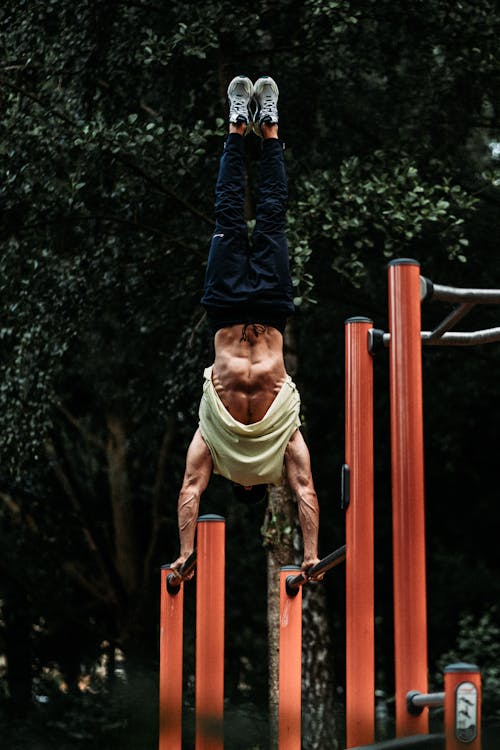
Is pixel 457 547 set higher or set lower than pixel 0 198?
lower

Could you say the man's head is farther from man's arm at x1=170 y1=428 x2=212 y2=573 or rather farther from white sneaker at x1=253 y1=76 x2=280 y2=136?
white sneaker at x1=253 y1=76 x2=280 y2=136

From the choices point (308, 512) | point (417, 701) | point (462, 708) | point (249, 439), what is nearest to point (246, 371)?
point (249, 439)

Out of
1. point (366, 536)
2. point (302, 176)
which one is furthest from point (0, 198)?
point (366, 536)

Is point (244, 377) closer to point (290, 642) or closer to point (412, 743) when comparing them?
point (290, 642)

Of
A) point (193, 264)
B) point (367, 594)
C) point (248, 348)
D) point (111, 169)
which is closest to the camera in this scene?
point (367, 594)

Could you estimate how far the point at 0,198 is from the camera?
8.07m

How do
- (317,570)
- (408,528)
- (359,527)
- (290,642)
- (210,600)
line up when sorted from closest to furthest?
1. (408,528)
2. (359,527)
3. (317,570)
4. (210,600)
5. (290,642)

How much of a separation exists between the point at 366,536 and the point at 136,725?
152 cm

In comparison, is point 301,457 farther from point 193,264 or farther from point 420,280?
point 193,264

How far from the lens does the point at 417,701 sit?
2.73 m

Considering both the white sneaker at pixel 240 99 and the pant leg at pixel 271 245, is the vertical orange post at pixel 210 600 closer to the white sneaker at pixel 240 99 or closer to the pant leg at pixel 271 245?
the pant leg at pixel 271 245

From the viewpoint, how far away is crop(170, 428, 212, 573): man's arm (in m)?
4.86

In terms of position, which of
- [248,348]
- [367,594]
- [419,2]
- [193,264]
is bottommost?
[367,594]

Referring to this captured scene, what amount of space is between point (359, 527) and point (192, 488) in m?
1.57
